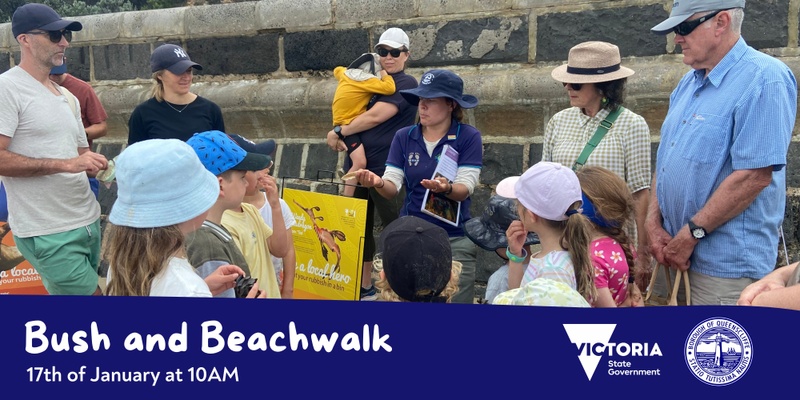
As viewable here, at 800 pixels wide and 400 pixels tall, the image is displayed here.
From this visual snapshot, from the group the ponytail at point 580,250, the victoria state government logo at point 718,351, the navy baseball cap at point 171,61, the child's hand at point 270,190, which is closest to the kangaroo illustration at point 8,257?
the navy baseball cap at point 171,61

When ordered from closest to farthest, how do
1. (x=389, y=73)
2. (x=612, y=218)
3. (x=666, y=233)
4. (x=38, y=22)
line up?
(x=612, y=218) < (x=666, y=233) < (x=38, y=22) < (x=389, y=73)

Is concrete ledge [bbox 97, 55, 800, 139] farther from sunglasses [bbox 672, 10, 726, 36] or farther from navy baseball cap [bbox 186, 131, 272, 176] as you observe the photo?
navy baseball cap [bbox 186, 131, 272, 176]

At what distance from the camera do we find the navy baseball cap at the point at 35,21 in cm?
449

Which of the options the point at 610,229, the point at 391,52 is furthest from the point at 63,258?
the point at 610,229

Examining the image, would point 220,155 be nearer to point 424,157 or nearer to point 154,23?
point 424,157

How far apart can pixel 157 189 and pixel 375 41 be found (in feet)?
12.0

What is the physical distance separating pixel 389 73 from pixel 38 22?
201 centimetres

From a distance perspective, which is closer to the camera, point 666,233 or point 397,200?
point 666,233

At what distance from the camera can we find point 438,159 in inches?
178

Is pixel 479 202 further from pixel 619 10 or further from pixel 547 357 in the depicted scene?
pixel 547 357

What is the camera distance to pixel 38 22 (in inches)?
177

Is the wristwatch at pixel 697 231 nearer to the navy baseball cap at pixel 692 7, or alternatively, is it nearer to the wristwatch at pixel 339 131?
the navy baseball cap at pixel 692 7

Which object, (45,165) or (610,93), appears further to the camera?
(45,165)

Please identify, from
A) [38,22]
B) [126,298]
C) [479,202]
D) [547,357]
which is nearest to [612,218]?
[547,357]
